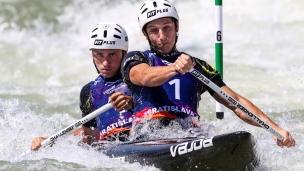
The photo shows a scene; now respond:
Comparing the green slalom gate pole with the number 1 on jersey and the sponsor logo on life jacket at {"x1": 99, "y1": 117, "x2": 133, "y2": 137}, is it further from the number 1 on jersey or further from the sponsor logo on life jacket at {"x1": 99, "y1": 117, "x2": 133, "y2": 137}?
the number 1 on jersey

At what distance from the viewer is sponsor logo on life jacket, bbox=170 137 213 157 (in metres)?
4.92

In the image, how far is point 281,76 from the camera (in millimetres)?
12141

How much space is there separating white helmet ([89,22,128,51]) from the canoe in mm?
1384

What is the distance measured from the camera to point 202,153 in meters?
4.95

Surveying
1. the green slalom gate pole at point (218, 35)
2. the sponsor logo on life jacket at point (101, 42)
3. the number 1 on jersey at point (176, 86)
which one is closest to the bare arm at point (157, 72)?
the number 1 on jersey at point (176, 86)

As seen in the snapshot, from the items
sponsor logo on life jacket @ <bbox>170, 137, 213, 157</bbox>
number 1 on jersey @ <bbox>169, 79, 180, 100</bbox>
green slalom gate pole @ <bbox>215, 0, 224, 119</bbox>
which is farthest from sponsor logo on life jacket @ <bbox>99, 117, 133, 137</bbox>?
green slalom gate pole @ <bbox>215, 0, 224, 119</bbox>

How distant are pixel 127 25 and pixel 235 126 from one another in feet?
21.7

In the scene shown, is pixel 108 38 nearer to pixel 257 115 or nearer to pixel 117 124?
pixel 117 124

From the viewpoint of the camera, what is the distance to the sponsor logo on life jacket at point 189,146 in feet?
16.1

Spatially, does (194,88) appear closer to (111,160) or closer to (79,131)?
(111,160)

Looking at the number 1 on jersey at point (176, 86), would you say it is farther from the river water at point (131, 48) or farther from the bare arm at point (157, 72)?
the river water at point (131, 48)

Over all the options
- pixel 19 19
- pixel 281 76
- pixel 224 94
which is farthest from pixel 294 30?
pixel 224 94

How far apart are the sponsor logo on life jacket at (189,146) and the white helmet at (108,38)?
5.40 ft

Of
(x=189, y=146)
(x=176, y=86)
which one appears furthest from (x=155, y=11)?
(x=189, y=146)
